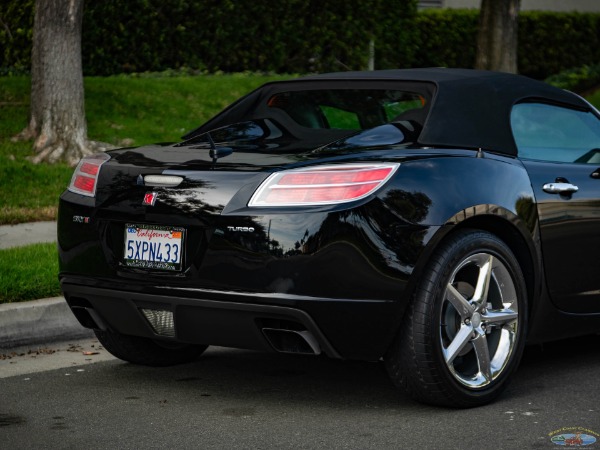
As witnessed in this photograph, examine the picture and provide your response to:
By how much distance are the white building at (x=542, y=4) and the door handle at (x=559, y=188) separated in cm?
2013

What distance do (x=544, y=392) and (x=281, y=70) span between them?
14422mm

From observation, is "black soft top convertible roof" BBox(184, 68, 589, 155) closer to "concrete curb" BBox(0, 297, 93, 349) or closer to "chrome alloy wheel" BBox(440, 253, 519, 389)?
"chrome alloy wheel" BBox(440, 253, 519, 389)

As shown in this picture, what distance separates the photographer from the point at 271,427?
4.94 m

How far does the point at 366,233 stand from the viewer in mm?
4832

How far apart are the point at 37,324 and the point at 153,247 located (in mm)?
2058

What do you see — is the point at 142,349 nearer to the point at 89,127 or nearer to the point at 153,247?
the point at 153,247

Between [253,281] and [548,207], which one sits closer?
[253,281]

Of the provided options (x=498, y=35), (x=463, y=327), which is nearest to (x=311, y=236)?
(x=463, y=327)

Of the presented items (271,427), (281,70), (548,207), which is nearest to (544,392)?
(548,207)

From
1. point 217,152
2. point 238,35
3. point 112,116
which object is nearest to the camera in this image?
point 217,152

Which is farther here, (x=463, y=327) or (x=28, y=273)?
Answer: (x=28, y=273)

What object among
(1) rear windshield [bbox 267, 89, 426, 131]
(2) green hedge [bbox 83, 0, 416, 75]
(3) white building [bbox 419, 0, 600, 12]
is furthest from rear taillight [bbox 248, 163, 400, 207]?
(3) white building [bbox 419, 0, 600, 12]

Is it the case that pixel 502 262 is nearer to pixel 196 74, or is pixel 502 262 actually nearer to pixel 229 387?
pixel 229 387

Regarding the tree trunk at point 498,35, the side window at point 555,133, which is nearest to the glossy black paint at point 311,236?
the side window at point 555,133
